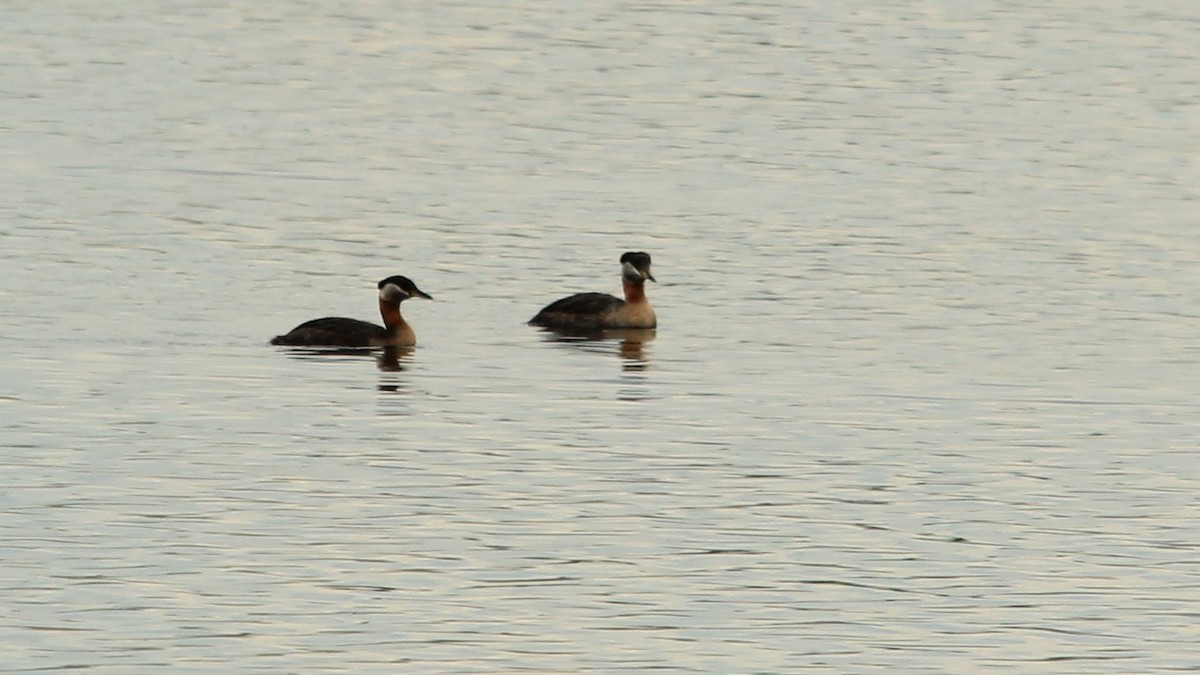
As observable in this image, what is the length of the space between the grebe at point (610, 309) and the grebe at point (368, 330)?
1415mm

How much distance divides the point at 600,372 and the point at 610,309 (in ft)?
11.3

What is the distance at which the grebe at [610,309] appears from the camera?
31.0m

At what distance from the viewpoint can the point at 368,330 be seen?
29312mm

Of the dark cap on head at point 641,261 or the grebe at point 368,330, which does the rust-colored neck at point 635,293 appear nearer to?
the dark cap on head at point 641,261

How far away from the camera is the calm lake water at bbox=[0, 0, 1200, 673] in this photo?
1680 cm

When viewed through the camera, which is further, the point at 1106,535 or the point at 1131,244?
the point at 1131,244

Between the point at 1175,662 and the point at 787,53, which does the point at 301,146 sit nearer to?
the point at 787,53

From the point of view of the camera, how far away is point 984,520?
19859mm

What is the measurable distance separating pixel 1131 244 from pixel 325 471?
61.9ft

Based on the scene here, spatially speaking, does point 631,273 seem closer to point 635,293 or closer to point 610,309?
point 635,293

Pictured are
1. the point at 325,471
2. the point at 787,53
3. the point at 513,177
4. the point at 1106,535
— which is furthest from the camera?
the point at 787,53

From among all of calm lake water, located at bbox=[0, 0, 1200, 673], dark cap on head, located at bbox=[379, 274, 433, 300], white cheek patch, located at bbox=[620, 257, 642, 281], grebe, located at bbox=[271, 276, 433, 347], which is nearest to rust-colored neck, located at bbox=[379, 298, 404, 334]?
grebe, located at bbox=[271, 276, 433, 347]

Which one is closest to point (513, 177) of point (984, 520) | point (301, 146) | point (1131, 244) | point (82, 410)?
point (301, 146)

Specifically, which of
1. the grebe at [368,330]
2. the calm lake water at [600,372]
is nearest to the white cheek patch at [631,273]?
the calm lake water at [600,372]
